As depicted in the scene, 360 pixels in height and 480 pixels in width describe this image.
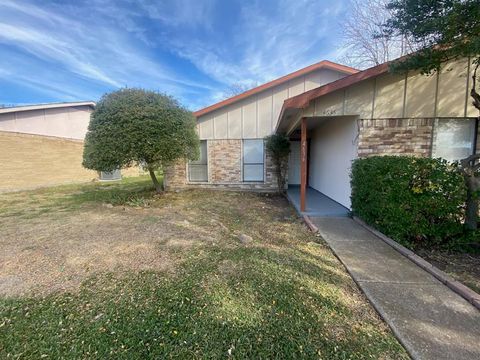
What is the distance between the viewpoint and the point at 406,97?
4.78m

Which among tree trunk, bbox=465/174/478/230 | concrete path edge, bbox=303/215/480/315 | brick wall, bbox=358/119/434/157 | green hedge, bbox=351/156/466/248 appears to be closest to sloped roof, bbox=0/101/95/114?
brick wall, bbox=358/119/434/157

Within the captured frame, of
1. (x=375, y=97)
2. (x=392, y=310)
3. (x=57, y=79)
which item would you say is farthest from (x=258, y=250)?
(x=57, y=79)

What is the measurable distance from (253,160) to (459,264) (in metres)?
7.26

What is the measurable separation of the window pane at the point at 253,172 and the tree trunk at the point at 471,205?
674cm

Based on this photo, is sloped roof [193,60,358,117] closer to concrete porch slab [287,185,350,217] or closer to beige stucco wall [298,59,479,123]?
beige stucco wall [298,59,479,123]

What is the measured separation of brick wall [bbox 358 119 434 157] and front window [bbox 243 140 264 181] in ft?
15.9

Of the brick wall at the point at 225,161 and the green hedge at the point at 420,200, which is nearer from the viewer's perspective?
the green hedge at the point at 420,200

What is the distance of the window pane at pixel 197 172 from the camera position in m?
Answer: 9.89

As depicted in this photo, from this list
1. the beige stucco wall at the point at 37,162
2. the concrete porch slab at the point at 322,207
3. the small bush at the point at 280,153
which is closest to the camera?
the concrete porch slab at the point at 322,207

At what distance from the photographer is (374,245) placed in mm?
3666

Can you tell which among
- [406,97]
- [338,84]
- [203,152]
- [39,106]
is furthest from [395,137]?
[39,106]

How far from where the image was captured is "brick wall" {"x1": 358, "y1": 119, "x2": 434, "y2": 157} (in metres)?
4.98

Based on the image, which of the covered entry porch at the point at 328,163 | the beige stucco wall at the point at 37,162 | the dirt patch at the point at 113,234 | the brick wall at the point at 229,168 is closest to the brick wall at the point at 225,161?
the brick wall at the point at 229,168

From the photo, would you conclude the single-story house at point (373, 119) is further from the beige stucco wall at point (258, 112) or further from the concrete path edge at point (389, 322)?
the concrete path edge at point (389, 322)
